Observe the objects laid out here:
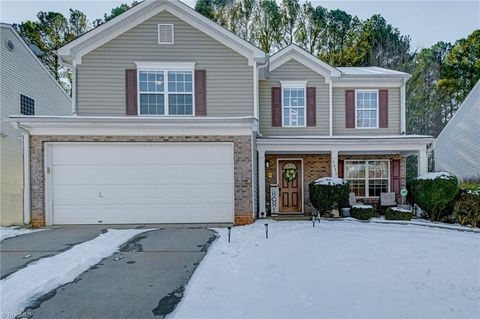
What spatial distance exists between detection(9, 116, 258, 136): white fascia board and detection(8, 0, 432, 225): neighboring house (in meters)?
0.03

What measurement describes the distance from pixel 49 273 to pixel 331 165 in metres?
9.06

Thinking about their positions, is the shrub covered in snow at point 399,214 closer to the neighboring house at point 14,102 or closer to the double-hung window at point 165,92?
the double-hung window at point 165,92

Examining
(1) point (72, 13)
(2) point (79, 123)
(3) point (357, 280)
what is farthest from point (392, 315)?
(1) point (72, 13)

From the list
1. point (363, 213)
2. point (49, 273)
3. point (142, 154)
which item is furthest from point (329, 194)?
point (49, 273)

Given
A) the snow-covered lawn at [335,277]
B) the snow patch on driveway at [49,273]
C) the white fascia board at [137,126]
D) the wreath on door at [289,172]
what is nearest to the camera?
the snow-covered lawn at [335,277]

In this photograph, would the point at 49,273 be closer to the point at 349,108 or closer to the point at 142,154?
the point at 142,154

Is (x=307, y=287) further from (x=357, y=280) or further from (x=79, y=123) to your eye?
(x=79, y=123)

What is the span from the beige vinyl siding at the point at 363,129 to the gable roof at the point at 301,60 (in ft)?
2.66

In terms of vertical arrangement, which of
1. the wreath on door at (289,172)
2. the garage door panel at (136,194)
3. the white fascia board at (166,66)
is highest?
the white fascia board at (166,66)

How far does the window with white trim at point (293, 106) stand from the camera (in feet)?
38.3

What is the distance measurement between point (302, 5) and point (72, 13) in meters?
16.5

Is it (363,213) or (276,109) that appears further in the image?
(276,109)

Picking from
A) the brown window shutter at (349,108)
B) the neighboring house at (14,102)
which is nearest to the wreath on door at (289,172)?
the brown window shutter at (349,108)

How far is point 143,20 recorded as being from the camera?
9.69 meters
